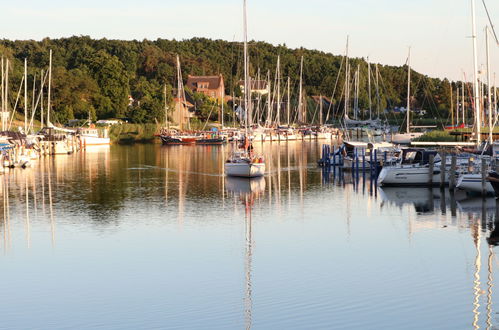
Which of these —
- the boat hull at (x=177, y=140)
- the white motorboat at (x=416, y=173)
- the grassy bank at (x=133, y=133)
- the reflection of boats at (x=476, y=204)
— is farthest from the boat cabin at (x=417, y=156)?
the grassy bank at (x=133, y=133)

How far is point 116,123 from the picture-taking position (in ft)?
449

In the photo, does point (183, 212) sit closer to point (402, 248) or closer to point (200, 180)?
point (402, 248)

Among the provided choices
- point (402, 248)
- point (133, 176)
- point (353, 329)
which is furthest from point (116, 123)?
point (353, 329)

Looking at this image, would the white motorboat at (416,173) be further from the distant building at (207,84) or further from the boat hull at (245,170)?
the distant building at (207,84)

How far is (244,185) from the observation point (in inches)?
2178

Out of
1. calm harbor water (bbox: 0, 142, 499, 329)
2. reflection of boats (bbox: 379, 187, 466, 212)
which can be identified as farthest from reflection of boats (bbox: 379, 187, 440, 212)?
calm harbor water (bbox: 0, 142, 499, 329)

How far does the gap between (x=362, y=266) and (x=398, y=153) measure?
109 feet

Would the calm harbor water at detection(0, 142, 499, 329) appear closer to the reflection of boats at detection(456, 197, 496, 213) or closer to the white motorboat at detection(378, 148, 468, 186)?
the reflection of boats at detection(456, 197, 496, 213)

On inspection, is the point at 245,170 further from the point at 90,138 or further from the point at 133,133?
the point at 133,133

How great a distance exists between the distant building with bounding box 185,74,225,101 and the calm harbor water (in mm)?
139125

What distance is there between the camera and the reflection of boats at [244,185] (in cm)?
5231

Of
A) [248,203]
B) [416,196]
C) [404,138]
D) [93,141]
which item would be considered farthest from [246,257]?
[93,141]

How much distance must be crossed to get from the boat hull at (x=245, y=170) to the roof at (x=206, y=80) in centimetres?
13720

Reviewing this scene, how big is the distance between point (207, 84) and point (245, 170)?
138 meters
